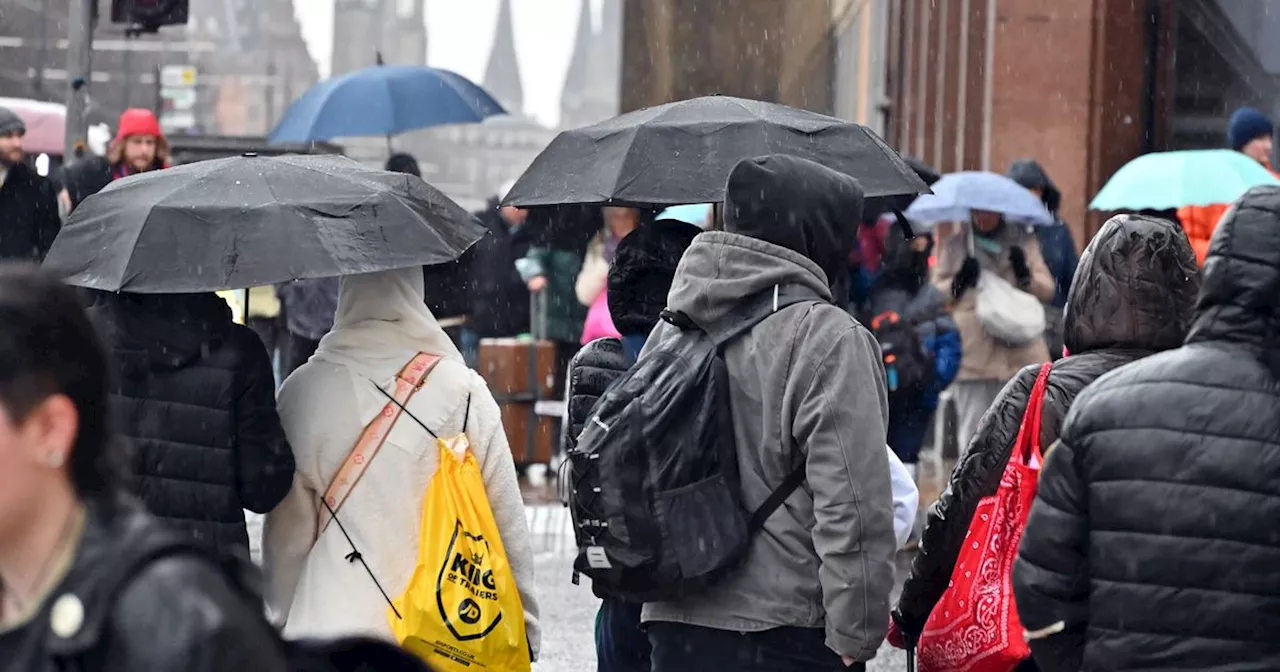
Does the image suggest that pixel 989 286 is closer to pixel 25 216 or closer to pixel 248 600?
pixel 25 216

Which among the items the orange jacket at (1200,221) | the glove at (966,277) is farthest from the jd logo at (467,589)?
the glove at (966,277)

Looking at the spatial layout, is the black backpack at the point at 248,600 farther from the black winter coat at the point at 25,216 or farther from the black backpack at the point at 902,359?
the black winter coat at the point at 25,216

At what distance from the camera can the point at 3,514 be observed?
7.39 ft

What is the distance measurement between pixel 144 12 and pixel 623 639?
8.60 m

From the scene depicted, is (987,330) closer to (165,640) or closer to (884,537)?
(884,537)

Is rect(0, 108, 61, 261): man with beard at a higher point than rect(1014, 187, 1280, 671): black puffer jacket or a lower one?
higher

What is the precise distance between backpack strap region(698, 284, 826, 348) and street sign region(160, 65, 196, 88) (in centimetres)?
3079

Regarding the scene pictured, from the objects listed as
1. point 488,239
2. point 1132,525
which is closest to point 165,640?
point 1132,525

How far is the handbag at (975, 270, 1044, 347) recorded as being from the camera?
10.7 meters

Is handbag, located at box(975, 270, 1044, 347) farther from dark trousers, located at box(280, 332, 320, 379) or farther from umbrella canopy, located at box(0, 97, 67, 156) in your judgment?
umbrella canopy, located at box(0, 97, 67, 156)

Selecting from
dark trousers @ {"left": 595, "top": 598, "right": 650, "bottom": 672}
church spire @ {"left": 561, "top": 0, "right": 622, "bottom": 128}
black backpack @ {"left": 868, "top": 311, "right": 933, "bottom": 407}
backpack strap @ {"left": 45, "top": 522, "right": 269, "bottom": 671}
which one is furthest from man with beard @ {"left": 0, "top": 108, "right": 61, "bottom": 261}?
church spire @ {"left": 561, "top": 0, "right": 622, "bottom": 128}

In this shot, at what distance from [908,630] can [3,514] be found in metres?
3.11

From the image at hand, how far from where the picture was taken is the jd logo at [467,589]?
4949 millimetres

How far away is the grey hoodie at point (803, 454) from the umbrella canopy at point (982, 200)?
6.67m
